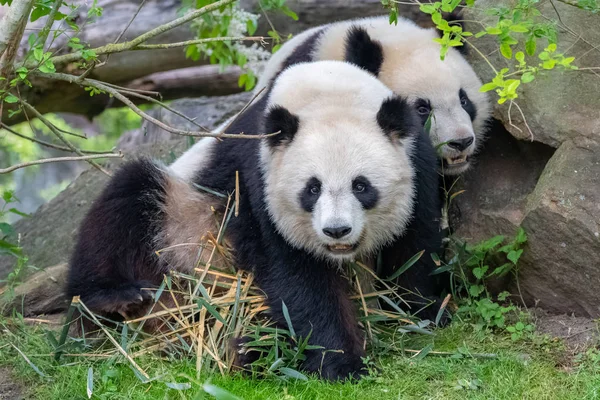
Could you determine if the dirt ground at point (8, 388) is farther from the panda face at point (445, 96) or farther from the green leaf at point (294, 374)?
the panda face at point (445, 96)

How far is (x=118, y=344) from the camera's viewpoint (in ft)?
16.0

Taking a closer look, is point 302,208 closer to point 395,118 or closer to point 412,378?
point 395,118

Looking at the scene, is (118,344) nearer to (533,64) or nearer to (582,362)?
(582,362)

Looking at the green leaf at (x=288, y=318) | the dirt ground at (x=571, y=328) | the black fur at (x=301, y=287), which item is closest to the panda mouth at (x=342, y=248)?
the black fur at (x=301, y=287)

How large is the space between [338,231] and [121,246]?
1724mm

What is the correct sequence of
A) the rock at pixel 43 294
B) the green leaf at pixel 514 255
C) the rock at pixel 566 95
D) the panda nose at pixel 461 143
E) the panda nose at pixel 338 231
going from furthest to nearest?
1. the rock at pixel 43 294
2. the panda nose at pixel 461 143
3. the rock at pixel 566 95
4. the green leaf at pixel 514 255
5. the panda nose at pixel 338 231

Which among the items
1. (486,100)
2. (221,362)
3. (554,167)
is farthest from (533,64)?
(221,362)

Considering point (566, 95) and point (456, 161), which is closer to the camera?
point (566, 95)

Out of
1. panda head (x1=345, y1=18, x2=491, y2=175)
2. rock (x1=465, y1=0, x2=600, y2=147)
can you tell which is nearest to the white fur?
panda head (x1=345, y1=18, x2=491, y2=175)

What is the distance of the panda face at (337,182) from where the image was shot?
14.1 ft

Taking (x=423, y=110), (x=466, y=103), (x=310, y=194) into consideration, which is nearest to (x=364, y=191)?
(x=310, y=194)

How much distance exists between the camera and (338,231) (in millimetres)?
4117

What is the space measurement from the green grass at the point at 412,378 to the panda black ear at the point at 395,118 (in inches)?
50.8

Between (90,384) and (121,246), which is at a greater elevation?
(121,246)
